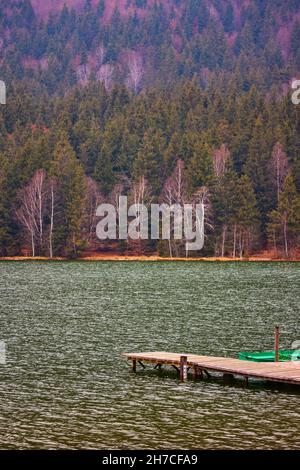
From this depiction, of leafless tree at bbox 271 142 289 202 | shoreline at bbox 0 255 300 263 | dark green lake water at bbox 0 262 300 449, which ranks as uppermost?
leafless tree at bbox 271 142 289 202

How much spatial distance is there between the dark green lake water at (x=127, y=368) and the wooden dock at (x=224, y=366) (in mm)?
647

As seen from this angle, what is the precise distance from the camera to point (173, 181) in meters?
167

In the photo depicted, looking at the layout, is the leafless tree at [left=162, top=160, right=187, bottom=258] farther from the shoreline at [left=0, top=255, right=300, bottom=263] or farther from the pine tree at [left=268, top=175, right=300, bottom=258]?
the pine tree at [left=268, top=175, right=300, bottom=258]

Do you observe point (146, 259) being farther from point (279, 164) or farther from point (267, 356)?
point (267, 356)

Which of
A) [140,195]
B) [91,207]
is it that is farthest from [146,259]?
[91,207]

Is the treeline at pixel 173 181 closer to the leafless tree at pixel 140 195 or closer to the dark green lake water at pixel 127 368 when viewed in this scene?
the leafless tree at pixel 140 195

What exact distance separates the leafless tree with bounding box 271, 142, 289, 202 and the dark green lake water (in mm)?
66827

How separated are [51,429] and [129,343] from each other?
20833mm

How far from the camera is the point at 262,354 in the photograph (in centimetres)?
4847

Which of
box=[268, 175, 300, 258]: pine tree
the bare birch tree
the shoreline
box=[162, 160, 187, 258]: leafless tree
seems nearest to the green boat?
the shoreline

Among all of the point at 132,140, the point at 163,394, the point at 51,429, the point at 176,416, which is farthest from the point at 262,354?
the point at 132,140

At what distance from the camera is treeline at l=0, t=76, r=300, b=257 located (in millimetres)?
162250

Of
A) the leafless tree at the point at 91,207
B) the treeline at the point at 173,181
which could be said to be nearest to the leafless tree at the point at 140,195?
the treeline at the point at 173,181

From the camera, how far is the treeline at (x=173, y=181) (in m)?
162
